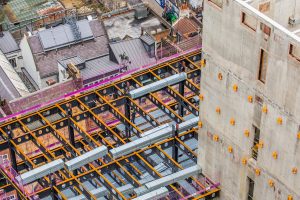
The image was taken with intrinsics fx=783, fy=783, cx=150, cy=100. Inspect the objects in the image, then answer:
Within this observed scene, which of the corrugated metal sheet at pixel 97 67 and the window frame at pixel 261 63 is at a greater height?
the window frame at pixel 261 63

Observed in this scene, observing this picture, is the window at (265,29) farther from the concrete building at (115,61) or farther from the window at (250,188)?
the concrete building at (115,61)

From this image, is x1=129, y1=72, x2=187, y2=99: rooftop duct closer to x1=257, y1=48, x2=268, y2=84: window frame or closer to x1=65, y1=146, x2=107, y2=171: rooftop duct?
x1=65, y1=146, x2=107, y2=171: rooftop duct

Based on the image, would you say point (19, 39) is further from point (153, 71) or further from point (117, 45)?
point (153, 71)

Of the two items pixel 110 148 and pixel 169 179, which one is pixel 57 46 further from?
pixel 169 179

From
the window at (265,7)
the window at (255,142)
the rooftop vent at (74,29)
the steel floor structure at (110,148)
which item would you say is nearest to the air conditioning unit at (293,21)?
the window at (265,7)

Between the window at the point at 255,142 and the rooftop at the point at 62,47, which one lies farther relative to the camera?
the rooftop at the point at 62,47

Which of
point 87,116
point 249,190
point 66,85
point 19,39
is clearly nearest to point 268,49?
point 249,190

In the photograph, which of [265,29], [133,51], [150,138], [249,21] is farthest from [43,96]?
[265,29]

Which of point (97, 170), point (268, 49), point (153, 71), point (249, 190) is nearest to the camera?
point (268, 49)
